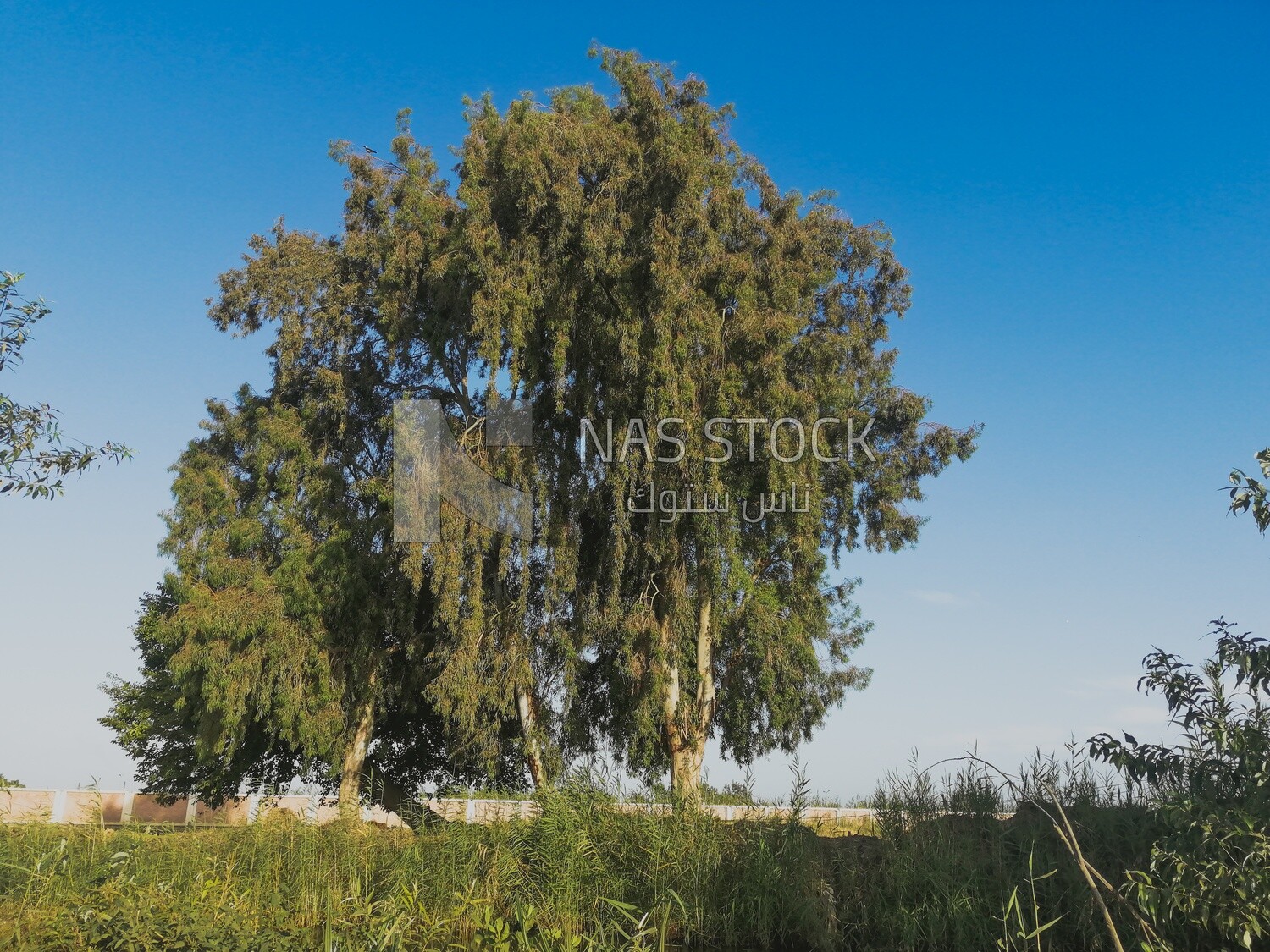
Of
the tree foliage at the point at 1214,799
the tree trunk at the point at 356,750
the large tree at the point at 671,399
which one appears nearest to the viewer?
the tree foliage at the point at 1214,799

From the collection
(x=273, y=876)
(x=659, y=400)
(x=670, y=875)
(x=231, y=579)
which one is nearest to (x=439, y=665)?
(x=231, y=579)

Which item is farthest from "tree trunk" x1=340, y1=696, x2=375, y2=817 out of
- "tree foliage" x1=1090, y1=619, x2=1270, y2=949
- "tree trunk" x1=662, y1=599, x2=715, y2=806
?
"tree foliage" x1=1090, y1=619, x2=1270, y2=949

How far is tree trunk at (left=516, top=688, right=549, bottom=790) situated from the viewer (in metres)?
18.6

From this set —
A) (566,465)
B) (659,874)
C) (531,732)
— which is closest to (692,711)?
(531,732)

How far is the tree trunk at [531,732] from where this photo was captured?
1864 cm

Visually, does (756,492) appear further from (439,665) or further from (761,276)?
(439,665)

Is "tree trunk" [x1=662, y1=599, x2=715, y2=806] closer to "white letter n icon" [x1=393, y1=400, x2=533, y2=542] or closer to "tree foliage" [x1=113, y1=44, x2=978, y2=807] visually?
"tree foliage" [x1=113, y1=44, x2=978, y2=807]

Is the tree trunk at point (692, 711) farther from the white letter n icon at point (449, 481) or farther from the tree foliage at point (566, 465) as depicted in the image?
the white letter n icon at point (449, 481)

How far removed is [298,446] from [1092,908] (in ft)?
54.8

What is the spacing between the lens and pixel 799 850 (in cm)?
1025

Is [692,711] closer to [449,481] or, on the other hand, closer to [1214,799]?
[449,481]

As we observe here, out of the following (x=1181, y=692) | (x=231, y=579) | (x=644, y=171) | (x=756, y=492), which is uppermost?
(x=644, y=171)

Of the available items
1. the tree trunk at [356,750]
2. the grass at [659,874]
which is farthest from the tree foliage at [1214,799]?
the tree trunk at [356,750]

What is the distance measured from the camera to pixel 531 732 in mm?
18703
